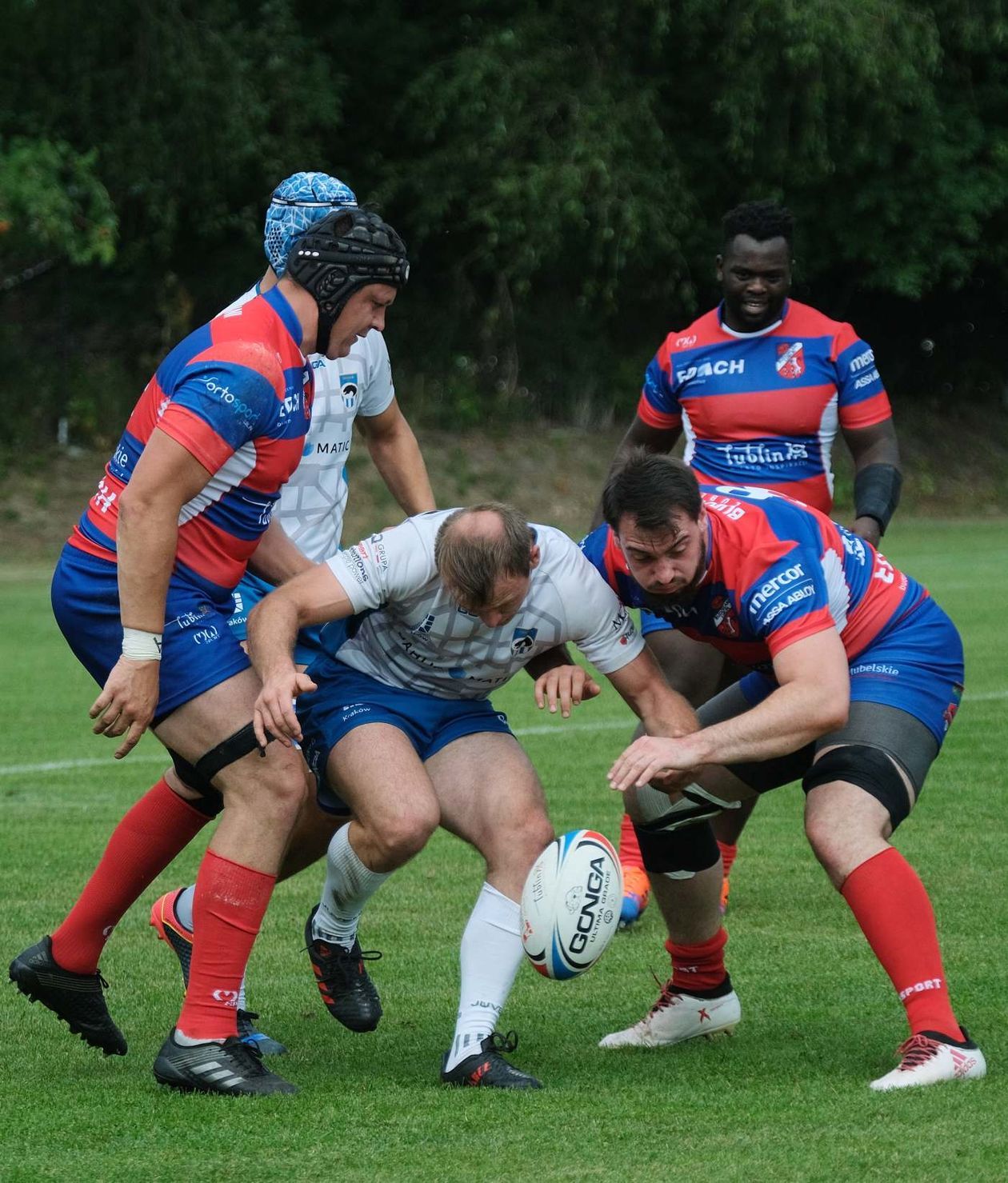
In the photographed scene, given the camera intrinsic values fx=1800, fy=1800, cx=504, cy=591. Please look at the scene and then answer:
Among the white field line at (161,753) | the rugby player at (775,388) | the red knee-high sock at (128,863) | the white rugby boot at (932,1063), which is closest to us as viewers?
the white rugby boot at (932,1063)

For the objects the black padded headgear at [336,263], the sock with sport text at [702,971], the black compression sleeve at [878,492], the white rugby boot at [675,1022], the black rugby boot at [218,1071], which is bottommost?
the white rugby boot at [675,1022]

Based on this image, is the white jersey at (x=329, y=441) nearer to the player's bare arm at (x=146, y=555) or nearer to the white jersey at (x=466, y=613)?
the white jersey at (x=466, y=613)

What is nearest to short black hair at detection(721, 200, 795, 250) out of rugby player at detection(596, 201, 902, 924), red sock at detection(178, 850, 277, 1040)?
rugby player at detection(596, 201, 902, 924)

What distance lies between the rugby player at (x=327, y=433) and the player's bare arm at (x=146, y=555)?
95 centimetres

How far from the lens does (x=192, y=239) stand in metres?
27.4

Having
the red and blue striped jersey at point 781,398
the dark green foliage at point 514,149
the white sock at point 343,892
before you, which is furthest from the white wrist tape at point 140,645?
the dark green foliage at point 514,149

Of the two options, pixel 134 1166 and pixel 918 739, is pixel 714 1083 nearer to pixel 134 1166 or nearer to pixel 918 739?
pixel 918 739

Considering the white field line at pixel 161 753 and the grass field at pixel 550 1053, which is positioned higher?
the grass field at pixel 550 1053

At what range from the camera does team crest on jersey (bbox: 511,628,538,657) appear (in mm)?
4609

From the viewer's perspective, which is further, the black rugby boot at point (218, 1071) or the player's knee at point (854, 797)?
the player's knee at point (854, 797)

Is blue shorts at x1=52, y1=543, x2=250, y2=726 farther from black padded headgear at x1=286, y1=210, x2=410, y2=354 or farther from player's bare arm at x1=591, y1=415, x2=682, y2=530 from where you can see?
player's bare arm at x1=591, y1=415, x2=682, y2=530

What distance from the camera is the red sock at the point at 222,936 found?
13.8ft

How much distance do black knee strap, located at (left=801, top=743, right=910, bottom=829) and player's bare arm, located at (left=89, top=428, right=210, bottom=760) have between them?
1608 millimetres

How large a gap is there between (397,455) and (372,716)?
1515 millimetres
